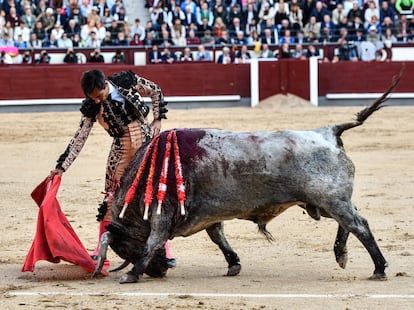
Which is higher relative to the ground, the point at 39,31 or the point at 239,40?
the point at 39,31

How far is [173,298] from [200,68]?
13742 mm

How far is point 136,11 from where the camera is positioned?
68.6ft

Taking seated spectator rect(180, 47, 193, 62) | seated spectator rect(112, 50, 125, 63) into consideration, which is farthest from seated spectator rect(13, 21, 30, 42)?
seated spectator rect(180, 47, 193, 62)

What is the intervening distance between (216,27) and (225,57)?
60 centimetres

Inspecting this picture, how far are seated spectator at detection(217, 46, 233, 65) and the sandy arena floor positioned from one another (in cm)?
579

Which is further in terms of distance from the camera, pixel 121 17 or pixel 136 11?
pixel 136 11

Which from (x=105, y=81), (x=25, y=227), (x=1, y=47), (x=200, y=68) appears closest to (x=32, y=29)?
(x=1, y=47)

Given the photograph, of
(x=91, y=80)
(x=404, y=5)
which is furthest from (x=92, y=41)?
(x=91, y=80)

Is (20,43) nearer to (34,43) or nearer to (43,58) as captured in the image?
(34,43)

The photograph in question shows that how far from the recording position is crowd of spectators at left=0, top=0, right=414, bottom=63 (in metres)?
19.2

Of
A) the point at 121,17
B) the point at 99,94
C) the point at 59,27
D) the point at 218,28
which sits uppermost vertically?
the point at 99,94

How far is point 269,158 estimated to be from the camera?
20.1 ft

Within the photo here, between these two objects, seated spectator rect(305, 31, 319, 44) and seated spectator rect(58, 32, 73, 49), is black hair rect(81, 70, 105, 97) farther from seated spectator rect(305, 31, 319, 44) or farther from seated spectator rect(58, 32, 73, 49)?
seated spectator rect(305, 31, 319, 44)

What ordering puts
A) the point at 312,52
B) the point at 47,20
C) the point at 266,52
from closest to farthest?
1. the point at 47,20
2. the point at 266,52
3. the point at 312,52
